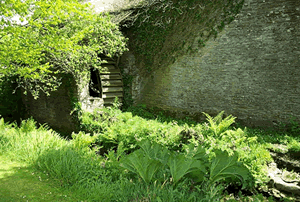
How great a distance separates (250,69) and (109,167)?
19.6 feet

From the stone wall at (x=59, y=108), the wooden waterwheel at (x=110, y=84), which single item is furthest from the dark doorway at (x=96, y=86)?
the stone wall at (x=59, y=108)

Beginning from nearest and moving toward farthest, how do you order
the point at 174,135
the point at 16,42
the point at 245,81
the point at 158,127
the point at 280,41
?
the point at 16,42
the point at 174,135
the point at 158,127
the point at 280,41
the point at 245,81

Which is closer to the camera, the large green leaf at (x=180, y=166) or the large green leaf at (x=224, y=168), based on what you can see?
the large green leaf at (x=180, y=166)

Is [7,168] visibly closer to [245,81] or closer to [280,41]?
[245,81]

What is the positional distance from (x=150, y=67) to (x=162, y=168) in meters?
7.24

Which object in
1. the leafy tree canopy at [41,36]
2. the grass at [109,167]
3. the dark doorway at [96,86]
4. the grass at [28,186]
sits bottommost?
the grass at [28,186]

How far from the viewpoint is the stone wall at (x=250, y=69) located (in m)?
7.38

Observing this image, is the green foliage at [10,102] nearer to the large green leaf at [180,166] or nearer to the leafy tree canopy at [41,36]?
the leafy tree canopy at [41,36]

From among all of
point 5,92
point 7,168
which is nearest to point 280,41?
point 7,168

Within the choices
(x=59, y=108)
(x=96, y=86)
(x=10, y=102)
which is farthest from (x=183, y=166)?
(x=10, y=102)

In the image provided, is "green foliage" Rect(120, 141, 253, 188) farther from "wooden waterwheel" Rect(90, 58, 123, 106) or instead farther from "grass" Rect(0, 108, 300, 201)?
"wooden waterwheel" Rect(90, 58, 123, 106)

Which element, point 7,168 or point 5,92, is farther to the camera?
point 5,92

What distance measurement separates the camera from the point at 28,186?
400 cm

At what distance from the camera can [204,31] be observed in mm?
8977
